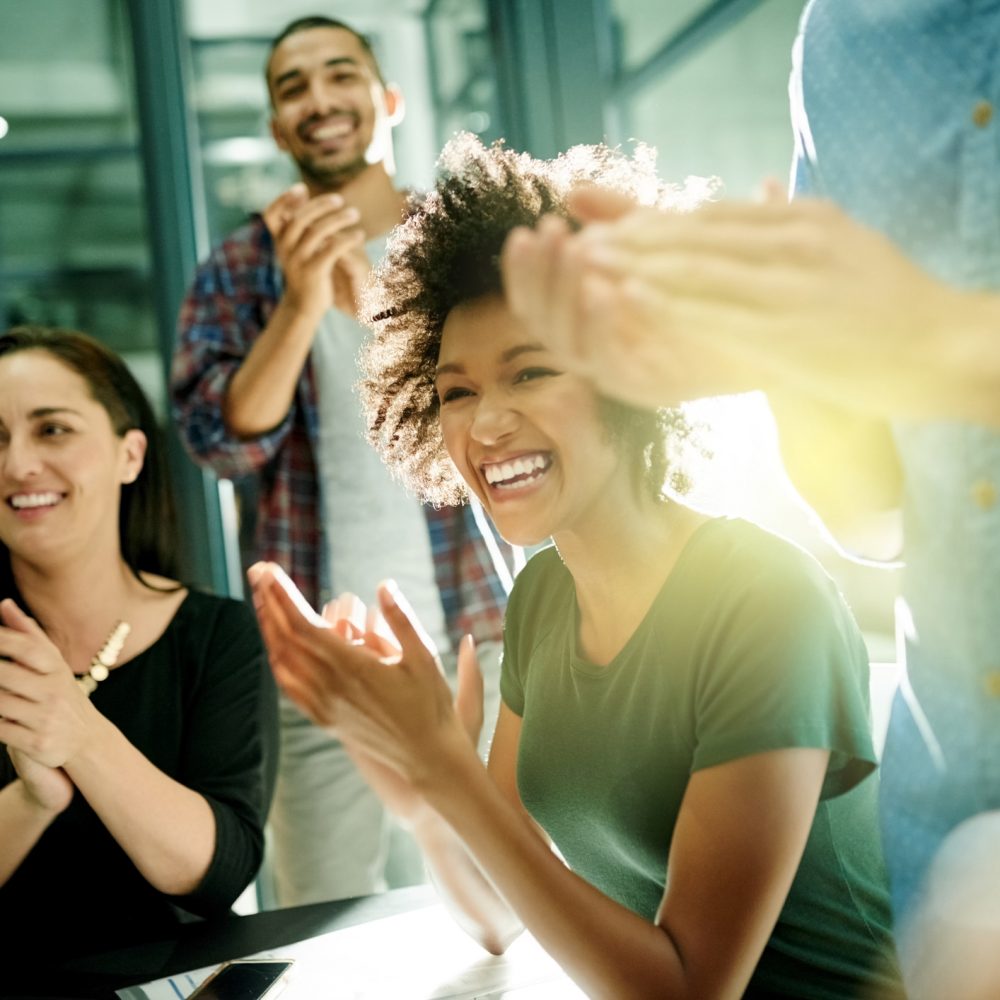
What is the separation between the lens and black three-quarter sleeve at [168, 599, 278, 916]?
1.10 m

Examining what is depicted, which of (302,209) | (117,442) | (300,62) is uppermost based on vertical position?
(300,62)

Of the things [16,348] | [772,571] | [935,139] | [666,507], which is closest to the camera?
[935,139]

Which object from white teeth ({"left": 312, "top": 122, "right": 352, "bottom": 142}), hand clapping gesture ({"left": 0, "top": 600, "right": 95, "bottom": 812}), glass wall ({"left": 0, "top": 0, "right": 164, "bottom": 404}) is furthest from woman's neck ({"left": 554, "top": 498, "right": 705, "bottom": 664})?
glass wall ({"left": 0, "top": 0, "right": 164, "bottom": 404})

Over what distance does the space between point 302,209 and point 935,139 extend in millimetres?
905

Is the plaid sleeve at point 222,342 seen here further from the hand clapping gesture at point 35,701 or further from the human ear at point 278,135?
the hand clapping gesture at point 35,701

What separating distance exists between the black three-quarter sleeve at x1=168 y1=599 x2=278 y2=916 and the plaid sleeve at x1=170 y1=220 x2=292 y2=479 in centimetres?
35

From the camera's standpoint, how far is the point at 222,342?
1697 mm

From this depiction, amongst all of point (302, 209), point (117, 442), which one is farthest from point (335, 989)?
point (302, 209)

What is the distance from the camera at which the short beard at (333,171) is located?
163 centimetres

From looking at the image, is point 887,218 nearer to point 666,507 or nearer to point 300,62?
point 666,507

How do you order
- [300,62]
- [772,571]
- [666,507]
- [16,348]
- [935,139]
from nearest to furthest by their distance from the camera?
1. [935,139]
2. [772,571]
3. [666,507]
4. [16,348]
5. [300,62]

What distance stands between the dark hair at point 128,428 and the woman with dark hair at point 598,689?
0.47 metres

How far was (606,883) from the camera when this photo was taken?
0.85 meters

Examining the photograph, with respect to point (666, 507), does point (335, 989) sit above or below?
below
